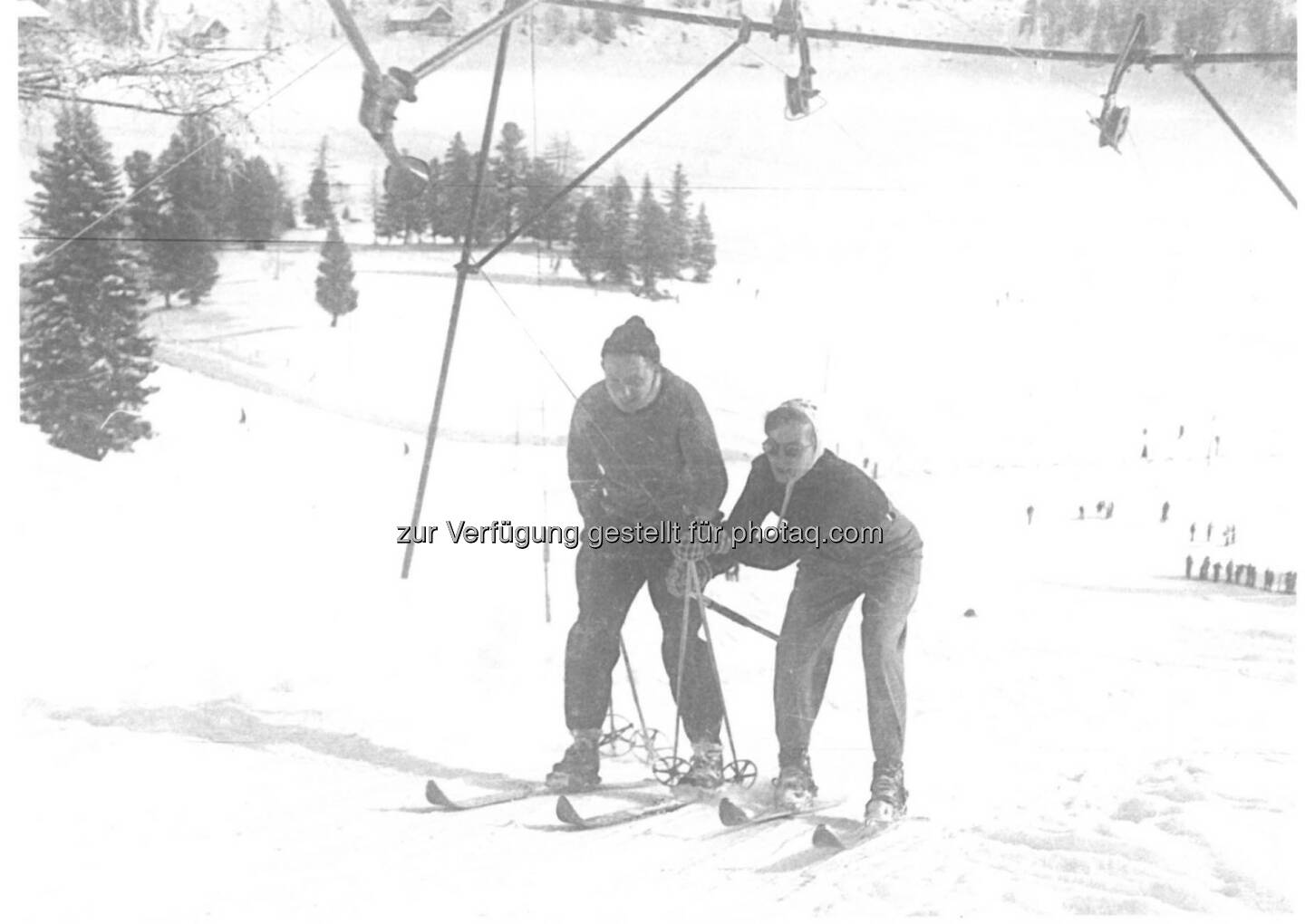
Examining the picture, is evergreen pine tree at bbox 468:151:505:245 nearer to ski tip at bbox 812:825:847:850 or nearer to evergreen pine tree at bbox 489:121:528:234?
evergreen pine tree at bbox 489:121:528:234

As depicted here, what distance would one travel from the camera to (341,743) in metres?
4.66

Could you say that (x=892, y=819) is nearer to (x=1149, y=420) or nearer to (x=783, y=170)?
(x=1149, y=420)

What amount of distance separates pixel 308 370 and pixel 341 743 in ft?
4.92

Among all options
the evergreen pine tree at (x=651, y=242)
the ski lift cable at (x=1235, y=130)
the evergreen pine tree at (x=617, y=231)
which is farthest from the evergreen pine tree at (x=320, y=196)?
the ski lift cable at (x=1235, y=130)

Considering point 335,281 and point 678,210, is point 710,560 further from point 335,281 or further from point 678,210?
point 335,281

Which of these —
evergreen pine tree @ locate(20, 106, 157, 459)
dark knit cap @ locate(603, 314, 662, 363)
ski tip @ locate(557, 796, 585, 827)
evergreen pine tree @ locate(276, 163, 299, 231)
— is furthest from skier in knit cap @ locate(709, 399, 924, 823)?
evergreen pine tree @ locate(20, 106, 157, 459)

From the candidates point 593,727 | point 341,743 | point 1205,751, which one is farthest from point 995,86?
point 341,743

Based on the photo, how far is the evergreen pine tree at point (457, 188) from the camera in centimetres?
492

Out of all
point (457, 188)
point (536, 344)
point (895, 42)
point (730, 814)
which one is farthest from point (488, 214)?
point (730, 814)

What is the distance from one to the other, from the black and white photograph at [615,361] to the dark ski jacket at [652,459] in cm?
2

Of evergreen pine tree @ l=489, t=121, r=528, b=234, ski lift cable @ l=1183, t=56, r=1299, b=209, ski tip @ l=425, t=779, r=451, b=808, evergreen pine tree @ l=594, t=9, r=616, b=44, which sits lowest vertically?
ski tip @ l=425, t=779, r=451, b=808

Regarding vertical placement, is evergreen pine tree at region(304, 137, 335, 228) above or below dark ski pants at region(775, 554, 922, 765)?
above

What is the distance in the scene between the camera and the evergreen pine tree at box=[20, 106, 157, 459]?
4891 mm

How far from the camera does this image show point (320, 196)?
16.6ft
